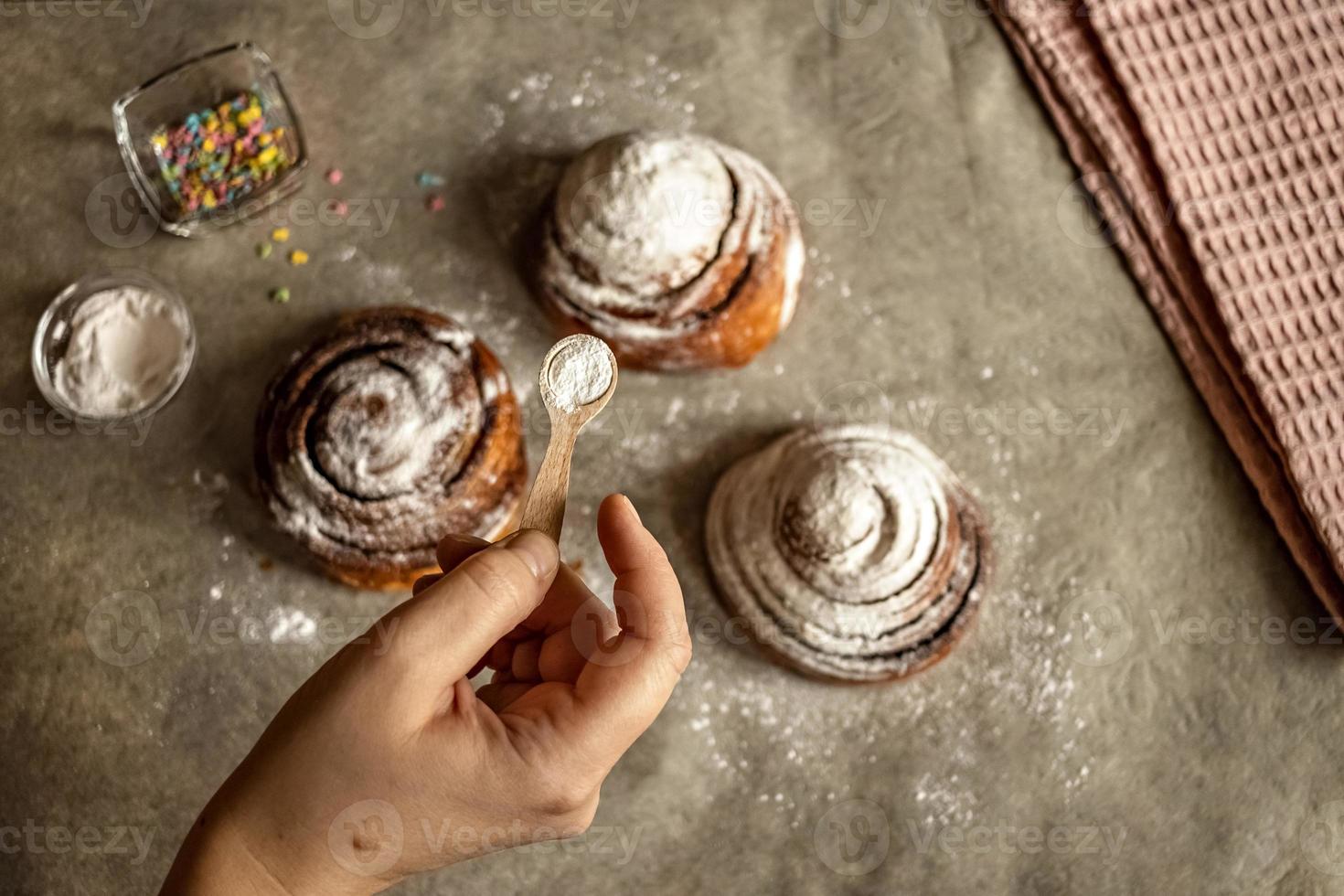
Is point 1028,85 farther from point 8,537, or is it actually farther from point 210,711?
point 8,537

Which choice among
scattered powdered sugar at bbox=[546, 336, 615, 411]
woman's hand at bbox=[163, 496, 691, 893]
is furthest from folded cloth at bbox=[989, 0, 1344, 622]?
woman's hand at bbox=[163, 496, 691, 893]

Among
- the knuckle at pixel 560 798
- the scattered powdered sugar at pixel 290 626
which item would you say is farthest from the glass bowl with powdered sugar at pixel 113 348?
the knuckle at pixel 560 798

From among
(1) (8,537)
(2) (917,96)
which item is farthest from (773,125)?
(1) (8,537)

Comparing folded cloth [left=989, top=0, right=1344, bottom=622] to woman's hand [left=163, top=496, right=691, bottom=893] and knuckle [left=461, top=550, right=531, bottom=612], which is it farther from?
knuckle [left=461, top=550, right=531, bottom=612]

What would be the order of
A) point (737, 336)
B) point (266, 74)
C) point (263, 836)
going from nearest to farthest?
1. point (263, 836)
2. point (737, 336)
3. point (266, 74)

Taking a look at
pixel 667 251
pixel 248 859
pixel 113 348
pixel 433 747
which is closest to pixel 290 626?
pixel 113 348
